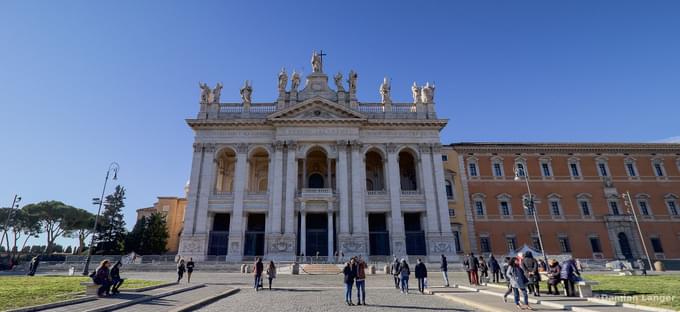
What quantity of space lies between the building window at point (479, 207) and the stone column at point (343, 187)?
13.5m

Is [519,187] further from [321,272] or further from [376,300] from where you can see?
[376,300]

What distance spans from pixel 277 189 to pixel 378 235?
33.1ft

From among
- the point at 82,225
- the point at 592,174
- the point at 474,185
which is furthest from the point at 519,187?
the point at 82,225

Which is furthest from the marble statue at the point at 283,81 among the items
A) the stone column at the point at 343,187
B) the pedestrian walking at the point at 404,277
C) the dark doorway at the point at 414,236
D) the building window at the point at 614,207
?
the building window at the point at 614,207

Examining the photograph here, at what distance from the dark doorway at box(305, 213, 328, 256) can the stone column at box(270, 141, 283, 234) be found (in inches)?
118

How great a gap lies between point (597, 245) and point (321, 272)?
2785 cm

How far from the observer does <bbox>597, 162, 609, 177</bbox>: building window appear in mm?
35375

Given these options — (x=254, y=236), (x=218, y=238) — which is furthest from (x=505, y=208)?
(x=218, y=238)

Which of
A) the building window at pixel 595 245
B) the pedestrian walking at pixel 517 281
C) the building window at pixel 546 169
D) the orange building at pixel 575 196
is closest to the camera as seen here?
the pedestrian walking at pixel 517 281

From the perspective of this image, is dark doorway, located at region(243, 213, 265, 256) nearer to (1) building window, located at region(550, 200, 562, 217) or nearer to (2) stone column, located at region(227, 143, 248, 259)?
(2) stone column, located at region(227, 143, 248, 259)

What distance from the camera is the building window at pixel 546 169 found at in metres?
35.2

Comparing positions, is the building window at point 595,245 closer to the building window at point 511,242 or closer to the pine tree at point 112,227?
the building window at point 511,242

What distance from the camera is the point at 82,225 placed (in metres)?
47.9

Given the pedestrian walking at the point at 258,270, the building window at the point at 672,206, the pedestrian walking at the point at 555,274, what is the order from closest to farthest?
1. the pedestrian walking at the point at 555,274
2. the pedestrian walking at the point at 258,270
3. the building window at the point at 672,206
